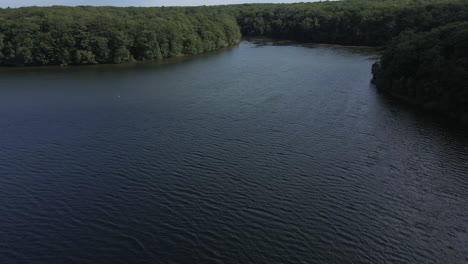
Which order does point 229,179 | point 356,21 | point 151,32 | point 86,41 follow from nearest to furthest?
1. point 229,179
2. point 86,41
3. point 151,32
4. point 356,21

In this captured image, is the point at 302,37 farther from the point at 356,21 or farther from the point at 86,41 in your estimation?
the point at 86,41

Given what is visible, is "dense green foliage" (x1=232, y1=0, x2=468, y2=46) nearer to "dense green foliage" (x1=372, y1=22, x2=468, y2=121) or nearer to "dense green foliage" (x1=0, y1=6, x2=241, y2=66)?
"dense green foliage" (x1=372, y1=22, x2=468, y2=121)

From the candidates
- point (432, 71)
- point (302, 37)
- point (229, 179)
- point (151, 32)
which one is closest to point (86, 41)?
point (151, 32)

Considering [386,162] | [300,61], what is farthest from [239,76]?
[386,162]

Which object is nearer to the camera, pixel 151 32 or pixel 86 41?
pixel 86 41

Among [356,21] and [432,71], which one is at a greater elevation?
[356,21]

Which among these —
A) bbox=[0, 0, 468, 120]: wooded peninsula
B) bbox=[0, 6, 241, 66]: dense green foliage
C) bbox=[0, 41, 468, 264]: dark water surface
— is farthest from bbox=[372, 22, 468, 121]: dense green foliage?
bbox=[0, 6, 241, 66]: dense green foliage
